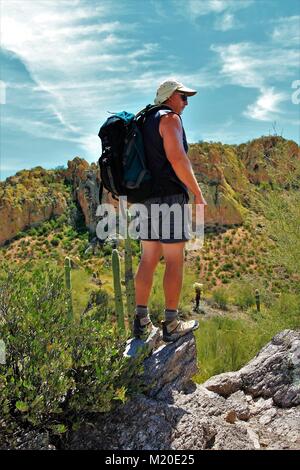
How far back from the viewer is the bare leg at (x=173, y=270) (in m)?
3.77

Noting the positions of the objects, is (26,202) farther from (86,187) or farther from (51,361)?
(51,361)

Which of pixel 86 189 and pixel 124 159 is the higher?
pixel 86 189

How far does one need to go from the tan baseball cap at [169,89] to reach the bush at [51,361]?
1.51 m

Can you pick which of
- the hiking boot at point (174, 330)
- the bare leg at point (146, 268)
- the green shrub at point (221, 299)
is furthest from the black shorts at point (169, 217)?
the green shrub at point (221, 299)

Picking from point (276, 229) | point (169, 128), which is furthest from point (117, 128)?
point (276, 229)

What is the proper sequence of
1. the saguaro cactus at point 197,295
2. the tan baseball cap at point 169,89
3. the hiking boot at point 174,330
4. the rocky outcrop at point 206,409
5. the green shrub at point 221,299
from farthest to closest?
the green shrub at point 221,299
the saguaro cactus at point 197,295
the hiking boot at point 174,330
the tan baseball cap at point 169,89
the rocky outcrop at point 206,409

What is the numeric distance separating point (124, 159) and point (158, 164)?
244 millimetres

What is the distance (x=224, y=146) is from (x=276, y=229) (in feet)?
163

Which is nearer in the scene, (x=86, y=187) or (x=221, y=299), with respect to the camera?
(x=221, y=299)

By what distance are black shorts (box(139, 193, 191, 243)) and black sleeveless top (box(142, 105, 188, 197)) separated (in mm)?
54

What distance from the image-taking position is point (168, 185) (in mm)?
3742

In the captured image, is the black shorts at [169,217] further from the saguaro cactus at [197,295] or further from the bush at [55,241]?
the bush at [55,241]

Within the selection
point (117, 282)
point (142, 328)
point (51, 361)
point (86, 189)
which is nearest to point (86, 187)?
point (86, 189)
